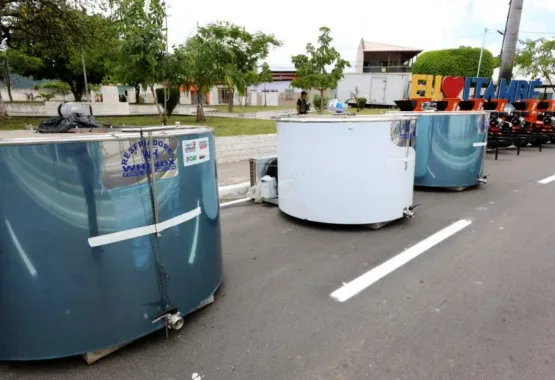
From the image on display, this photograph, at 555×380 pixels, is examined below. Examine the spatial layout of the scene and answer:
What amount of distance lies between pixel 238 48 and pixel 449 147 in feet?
56.4

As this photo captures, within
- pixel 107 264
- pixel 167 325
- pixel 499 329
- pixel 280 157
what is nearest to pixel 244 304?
pixel 167 325

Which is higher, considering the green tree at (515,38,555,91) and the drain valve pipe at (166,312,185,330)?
the green tree at (515,38,555,91)

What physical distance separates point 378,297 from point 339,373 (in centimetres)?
108

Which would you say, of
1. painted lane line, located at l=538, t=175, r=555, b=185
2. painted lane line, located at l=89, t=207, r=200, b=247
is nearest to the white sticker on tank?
painted lane line, located at l=89, t=207, r=200, b=247

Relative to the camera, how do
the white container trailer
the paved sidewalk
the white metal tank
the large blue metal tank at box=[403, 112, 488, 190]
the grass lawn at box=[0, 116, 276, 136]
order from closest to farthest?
the white metal tank → the large blue metal tank at box=[403, 112, 488, 190] → the paved sidewalk → the grass lawn at box=[0, 116, 276, 136] → the white container trailer

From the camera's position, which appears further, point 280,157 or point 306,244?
point 280,157

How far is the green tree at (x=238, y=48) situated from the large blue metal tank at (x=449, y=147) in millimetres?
11572

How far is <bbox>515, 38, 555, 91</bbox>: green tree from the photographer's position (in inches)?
1164

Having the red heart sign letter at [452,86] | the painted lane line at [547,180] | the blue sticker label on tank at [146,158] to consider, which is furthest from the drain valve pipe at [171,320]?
the red heart sign letter at [452,86]

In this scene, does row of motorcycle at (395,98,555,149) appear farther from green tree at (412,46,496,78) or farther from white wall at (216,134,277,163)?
green tree at (412,46,496,78)

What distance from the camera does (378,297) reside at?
326 cm

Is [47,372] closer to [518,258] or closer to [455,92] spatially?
[518,258]

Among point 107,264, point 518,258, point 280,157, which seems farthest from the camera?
point 280,157

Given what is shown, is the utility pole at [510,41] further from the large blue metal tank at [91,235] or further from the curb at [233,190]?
the large blue metal tank at [91,235]
